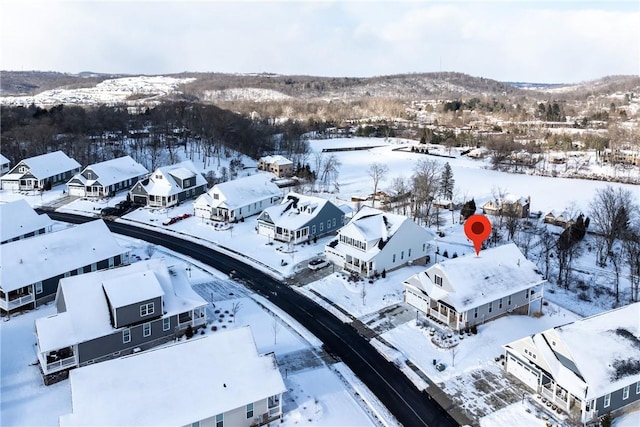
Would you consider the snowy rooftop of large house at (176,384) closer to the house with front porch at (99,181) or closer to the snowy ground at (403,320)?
the snowy ground at (403,320)

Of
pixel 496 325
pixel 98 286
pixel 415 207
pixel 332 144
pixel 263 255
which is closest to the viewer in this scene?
pixel 98 286

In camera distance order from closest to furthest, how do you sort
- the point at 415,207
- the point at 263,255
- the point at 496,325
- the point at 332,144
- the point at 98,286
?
1. the point at 98,286
2. the point at 496,325
3. the point at 263,255
4. the point at 415,207
5. the point at 332,144

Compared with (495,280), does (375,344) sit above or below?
below

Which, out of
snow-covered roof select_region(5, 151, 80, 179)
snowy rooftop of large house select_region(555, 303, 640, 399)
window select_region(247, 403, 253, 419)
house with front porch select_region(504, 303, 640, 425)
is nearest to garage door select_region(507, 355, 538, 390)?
house with front porch select_region(504, 303, 640, 425)

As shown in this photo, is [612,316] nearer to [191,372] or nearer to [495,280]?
[495,280]

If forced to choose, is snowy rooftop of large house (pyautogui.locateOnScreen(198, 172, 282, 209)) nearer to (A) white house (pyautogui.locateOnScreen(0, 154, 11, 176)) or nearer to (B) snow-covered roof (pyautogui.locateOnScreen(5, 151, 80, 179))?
(B) snow-covered roof (pyautogui.locateOnScreen(5, 151, 80, 179))

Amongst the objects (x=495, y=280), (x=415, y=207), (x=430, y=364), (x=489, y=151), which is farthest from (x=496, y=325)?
(x=489, y=151)

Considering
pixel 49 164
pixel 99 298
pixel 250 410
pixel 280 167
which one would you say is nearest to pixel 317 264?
pixel 99 298
